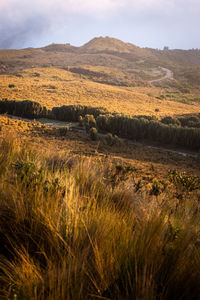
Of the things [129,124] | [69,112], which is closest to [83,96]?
[69,112]

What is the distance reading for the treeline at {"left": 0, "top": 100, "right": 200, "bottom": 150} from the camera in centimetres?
3475

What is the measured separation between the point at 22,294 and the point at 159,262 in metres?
0.76

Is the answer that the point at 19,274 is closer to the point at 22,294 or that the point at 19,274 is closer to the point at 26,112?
the point at 22,294

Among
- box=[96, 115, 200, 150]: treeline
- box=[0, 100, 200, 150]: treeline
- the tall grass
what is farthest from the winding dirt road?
the tall grass

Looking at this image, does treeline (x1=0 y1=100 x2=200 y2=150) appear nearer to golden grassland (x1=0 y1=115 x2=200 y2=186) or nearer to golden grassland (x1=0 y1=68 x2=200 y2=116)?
golden grassland (x1=0 y1=115 x2=200 y2=186)

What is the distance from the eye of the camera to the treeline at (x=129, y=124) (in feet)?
114

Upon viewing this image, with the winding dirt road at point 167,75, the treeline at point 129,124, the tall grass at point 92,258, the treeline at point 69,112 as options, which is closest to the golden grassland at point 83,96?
the treeline at point 69,112

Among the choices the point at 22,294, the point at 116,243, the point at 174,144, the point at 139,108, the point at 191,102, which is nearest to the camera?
the point at 22,294

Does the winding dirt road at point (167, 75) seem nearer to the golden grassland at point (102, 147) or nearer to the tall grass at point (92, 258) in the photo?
the golden grassland at point (102, 147)

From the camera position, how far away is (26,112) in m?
42.5

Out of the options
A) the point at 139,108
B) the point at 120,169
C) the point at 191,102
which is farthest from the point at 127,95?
the point at 120,169

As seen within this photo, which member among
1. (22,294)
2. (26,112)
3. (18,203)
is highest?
(26,112)

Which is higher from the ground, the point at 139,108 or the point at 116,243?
the point at 139,108

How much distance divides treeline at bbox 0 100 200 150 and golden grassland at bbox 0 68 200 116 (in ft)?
27.1
